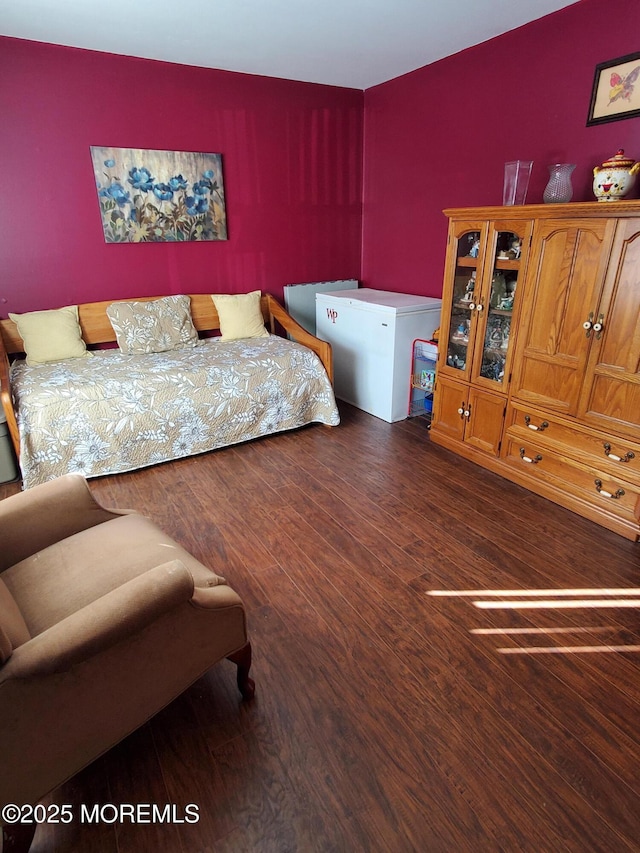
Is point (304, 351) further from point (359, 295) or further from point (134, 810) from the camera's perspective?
point (134, 810)

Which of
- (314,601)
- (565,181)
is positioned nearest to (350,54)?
(565,181)

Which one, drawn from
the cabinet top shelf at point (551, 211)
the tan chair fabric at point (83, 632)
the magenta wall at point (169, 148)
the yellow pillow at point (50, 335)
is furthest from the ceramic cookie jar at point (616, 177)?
the yellow pillow at point (50, 335)

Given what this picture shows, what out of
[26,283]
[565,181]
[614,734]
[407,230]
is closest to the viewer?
[614,734]

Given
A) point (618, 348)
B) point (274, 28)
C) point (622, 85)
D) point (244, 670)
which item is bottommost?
point (244, 670)

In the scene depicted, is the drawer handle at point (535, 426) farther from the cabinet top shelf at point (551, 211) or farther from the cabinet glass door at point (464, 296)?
the cabinet top shelf at point (551, 211)

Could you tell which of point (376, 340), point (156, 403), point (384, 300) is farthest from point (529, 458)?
point (156, 403)


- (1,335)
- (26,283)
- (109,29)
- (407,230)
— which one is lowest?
(1,335)

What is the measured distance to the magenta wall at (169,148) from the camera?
3.10 m

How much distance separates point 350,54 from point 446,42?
64 centimetres

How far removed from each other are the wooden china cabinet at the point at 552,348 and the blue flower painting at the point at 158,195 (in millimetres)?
1953

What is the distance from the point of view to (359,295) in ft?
13.3

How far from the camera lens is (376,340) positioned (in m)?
3.58

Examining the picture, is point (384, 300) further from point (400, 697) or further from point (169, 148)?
point (400, 697)

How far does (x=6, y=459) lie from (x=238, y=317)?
193 centimetres
